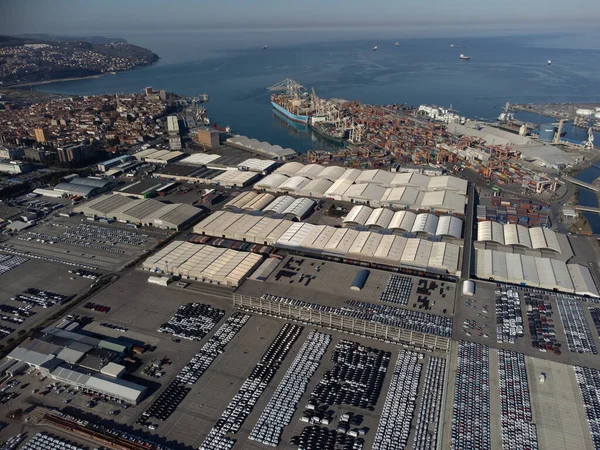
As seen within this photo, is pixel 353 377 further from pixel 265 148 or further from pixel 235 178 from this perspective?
pixel 265 148

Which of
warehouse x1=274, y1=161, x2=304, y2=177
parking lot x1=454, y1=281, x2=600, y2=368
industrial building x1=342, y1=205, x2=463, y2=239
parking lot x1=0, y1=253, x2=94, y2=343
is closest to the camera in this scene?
parking lot x1=454, y1=281, x2=600, y2=368

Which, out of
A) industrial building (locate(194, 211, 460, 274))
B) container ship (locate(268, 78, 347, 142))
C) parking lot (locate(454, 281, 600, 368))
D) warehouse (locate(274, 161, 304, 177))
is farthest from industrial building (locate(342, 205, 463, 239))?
container ship (locate(268, 78, 347, 142))

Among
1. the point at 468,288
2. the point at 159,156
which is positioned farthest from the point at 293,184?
the point at 468,288

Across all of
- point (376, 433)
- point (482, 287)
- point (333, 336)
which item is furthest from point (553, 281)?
point (376, 433)

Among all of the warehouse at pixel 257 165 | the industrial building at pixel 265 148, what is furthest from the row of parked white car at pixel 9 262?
the industrial building at pixel 265 148

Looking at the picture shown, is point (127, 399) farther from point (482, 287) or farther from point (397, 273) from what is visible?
point (482, 287)

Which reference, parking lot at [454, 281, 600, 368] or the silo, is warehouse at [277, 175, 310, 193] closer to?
parking lot at [454, 281, 600, 368]
